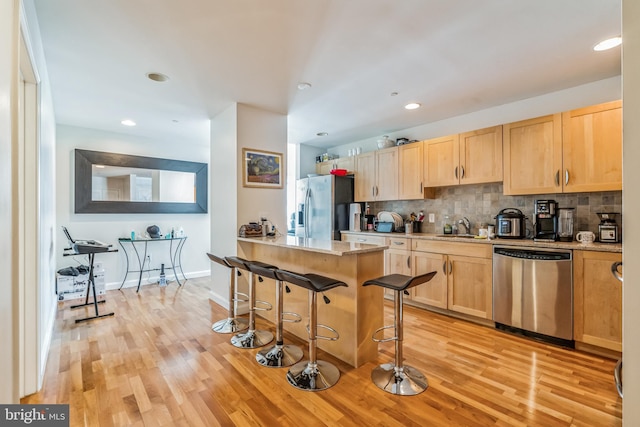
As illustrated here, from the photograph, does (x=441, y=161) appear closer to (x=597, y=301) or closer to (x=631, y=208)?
(x=597, y=301)

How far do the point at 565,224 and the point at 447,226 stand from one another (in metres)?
1.27

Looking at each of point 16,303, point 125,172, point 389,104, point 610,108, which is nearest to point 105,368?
point 16,303

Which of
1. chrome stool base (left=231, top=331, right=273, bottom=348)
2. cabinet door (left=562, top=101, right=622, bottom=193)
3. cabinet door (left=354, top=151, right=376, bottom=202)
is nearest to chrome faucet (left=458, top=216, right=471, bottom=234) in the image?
cabinet door (left=562, top=101, right=622, bottom=193)

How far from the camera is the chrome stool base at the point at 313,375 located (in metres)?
2.08

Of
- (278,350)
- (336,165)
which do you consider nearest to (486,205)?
(336,165)

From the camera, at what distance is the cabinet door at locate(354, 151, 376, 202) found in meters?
4.72

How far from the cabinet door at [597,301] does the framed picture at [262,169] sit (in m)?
3.28

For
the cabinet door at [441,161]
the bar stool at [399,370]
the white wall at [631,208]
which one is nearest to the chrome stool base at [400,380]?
the bar stool at [399,370]

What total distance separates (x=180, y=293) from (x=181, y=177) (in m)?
2.14

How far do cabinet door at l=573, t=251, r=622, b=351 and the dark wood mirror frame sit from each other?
218 inches

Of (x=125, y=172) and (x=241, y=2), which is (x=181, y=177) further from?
(x=241, y=2)

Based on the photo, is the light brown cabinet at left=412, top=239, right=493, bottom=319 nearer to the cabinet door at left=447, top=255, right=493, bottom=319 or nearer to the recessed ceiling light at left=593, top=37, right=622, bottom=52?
the cabinet door at left=447, top=255, right=493, bottom=319

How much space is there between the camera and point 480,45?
231 cm

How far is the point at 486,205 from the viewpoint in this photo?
3721mm
